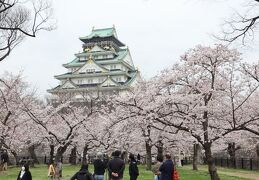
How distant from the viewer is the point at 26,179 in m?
11.1

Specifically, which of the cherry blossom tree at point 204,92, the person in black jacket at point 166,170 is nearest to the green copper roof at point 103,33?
the cherry blossom tree at point 204,92

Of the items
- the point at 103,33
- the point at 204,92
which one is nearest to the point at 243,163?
the point at 204,92

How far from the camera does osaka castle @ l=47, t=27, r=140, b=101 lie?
64812mm

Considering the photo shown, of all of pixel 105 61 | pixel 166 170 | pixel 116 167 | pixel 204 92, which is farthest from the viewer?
pixel 105 61

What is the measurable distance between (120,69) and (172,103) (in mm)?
54461

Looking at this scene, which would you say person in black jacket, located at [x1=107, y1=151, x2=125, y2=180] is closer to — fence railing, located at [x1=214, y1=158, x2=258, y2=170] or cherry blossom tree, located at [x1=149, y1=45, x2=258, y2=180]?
cherry blossom tree, located at [x1=149, y1=45, x2=258, y2=180]

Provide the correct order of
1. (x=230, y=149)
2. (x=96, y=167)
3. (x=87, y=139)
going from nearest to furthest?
(x=96, y=167) → (x=87, y=139) → (x=230, y=149)

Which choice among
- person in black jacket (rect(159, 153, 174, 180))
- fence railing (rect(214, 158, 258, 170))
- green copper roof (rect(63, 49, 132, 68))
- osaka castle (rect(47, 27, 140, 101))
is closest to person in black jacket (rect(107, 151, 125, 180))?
person in black jacket (rect(159, 153, 174, 180))

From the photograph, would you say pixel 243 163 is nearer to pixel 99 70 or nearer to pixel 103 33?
pixel 99 70

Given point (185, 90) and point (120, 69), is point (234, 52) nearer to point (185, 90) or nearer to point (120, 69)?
point (185, 90)

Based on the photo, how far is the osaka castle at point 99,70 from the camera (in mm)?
64812

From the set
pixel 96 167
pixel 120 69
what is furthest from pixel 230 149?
pixel 120 69

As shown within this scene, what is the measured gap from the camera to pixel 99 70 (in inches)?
2776

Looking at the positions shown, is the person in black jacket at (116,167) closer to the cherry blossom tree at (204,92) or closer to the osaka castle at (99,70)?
the cherry blossom tree at (204,92)
